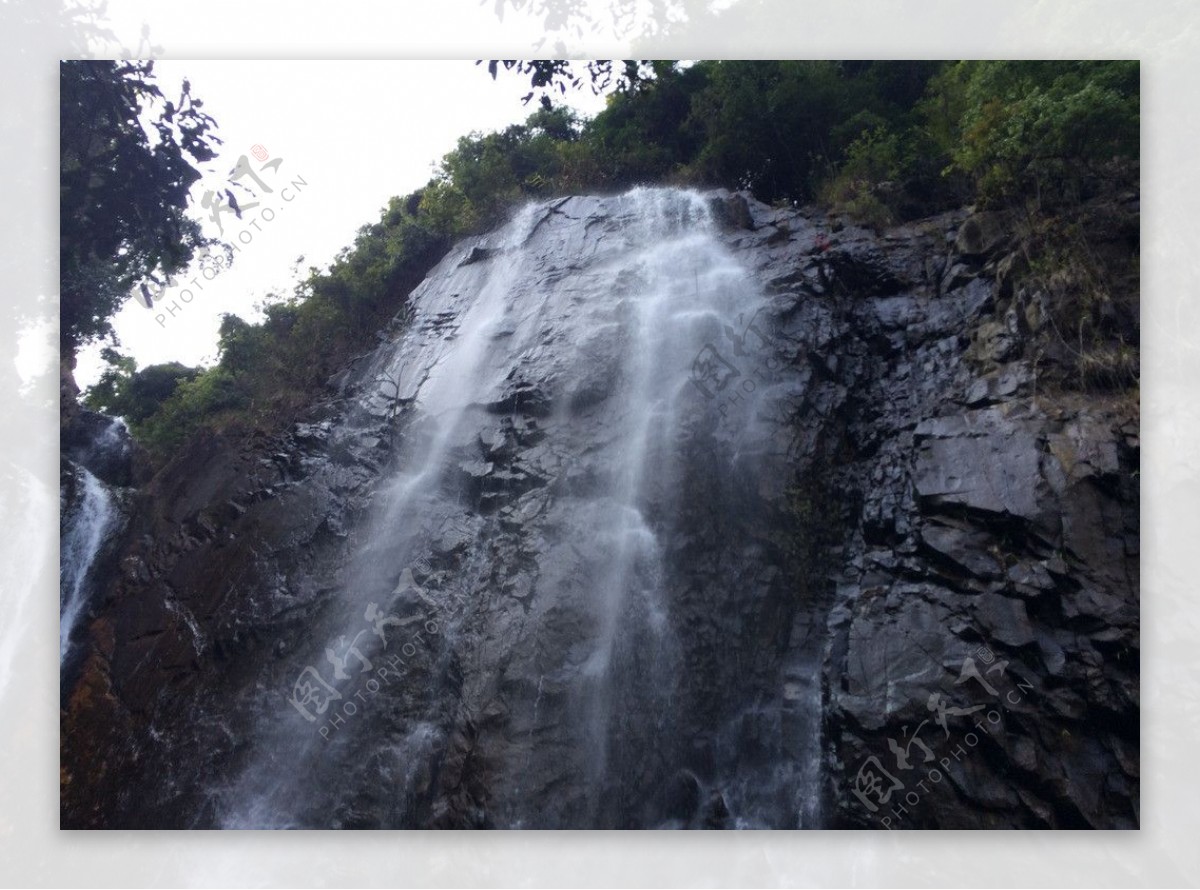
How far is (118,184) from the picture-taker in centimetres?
394

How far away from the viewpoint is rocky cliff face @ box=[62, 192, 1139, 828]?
11.3 ft

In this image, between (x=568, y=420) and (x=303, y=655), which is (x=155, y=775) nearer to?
(x=303, y=655)

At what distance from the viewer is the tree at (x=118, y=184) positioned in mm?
3814

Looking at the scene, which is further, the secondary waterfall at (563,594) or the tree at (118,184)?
the tree at (118,184)

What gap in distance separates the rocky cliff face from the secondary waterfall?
0.02 metres

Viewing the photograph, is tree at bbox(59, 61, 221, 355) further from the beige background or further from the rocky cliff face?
the rocky cliff face

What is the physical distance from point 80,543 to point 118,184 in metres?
1.89

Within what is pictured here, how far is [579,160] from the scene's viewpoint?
5.77m

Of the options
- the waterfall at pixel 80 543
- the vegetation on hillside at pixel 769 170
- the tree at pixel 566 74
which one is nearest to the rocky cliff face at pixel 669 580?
the waterfall at pixel 80 543

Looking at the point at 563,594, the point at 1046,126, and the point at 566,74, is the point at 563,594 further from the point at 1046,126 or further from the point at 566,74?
the point at 1046,126

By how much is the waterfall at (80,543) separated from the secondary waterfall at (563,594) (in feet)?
3.04

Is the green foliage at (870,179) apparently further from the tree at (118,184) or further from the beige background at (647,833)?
the tree at (118,184)

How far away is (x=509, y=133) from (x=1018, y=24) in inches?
138

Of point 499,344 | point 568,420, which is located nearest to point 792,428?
point 568,420
